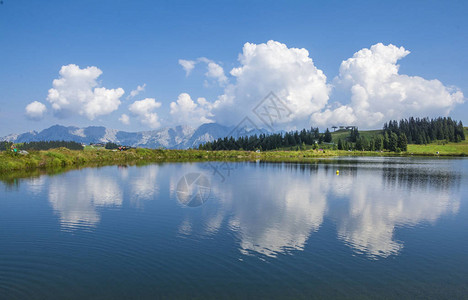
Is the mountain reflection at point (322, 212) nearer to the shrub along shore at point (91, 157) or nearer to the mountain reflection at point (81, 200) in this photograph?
the mountain reflection at point (81, 200)

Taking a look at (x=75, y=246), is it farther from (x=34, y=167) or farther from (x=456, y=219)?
(x=34, y=167)

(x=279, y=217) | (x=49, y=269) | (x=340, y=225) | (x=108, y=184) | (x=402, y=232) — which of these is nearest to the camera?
(x=49, y=269)

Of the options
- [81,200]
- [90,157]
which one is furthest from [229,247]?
[90,157]

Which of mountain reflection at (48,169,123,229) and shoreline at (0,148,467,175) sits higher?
shoreline at (0,148,467,175)

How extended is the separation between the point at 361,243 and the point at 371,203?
13985 millimetres

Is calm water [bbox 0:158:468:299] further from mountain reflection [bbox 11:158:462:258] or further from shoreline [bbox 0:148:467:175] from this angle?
shoreline [bbox 0:148:467:175]

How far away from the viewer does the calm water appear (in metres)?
11.9

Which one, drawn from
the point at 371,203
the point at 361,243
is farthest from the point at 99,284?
the point at 371,203

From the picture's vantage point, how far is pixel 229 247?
16.5 meters

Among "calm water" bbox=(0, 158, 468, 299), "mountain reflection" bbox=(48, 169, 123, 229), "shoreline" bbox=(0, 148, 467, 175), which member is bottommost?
"calm water" bbox=(0, 158, 468, 299)

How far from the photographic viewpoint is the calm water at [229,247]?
11883 mm

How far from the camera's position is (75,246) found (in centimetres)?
1639

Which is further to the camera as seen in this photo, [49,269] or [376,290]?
[49,269]

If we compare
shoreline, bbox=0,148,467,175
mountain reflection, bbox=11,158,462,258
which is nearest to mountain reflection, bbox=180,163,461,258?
mountain reflection, bbox=11,158,462,258
